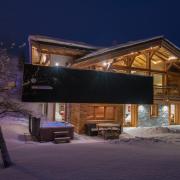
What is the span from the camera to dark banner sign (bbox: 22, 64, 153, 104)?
12.7 m

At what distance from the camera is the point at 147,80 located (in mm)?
15938

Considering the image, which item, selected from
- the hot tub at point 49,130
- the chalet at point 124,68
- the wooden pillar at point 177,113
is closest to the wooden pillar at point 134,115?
the chalet at point 124,68

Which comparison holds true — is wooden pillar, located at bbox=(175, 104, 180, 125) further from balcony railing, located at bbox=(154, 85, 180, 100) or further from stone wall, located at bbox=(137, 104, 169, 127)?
stone wall, located at bbox=(137, 104, 169, 127)

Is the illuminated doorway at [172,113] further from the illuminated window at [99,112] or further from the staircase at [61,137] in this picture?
the staircase at [61,137]

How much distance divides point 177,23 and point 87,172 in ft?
425

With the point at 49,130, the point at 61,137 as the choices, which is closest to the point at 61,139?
the point at 61,137

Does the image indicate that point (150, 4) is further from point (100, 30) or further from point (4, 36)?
point (4, 36)

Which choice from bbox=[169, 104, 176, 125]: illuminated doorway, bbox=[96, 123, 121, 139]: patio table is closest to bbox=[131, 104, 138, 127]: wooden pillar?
bbox=[96, 123, 121, 139]: patio table

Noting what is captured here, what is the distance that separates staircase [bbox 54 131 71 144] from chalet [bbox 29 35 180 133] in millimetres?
2386

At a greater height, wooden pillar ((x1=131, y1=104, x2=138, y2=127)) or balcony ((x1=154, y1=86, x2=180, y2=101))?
balcony ((x1=154, y1=86, x2=180, y2=101))

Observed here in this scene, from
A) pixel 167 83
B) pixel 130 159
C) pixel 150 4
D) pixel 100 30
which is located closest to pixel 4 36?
pixel 130 159

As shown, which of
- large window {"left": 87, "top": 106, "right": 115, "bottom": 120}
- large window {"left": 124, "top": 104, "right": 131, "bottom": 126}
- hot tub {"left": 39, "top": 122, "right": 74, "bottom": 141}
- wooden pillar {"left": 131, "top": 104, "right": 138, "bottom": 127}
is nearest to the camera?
hot tub {"left": 39, "top": 122, "right": 74, "bottom": 141}

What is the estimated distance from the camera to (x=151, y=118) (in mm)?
19203

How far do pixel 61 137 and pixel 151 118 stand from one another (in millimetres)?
9381
